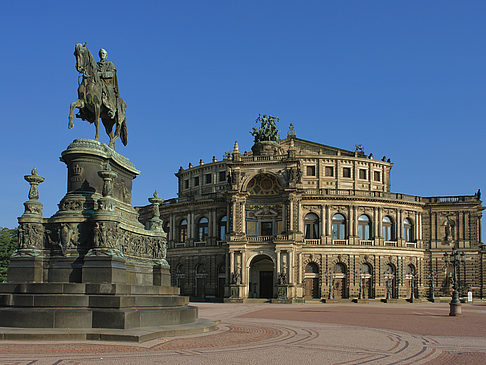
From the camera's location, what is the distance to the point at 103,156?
2014cm

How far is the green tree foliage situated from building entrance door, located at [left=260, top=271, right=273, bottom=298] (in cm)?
3013

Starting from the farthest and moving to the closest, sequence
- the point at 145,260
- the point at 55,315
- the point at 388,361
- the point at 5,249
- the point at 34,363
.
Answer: the point at 5,249
the point at 145,260
the point at 55,315
the point at 388,361
the point at 34,363

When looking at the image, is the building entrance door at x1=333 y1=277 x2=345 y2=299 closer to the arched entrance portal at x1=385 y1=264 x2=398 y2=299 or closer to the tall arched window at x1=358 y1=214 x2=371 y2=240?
the arched entrance portal at x1=385 y1=264 x2=398 y2=299

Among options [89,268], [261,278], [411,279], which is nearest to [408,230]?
[411,279]

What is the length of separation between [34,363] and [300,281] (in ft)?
194

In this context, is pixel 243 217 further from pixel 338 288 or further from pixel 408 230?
pixel 408 230

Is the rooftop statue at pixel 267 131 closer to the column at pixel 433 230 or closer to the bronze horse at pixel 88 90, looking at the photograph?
the column at pixel 433 230

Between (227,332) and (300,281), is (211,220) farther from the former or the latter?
(227,332)

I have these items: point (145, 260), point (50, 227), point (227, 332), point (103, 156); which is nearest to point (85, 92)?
→ point (103, 156)

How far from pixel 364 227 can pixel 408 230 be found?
7.69 m

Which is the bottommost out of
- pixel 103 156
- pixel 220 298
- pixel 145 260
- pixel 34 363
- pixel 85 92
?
pixel 220 298

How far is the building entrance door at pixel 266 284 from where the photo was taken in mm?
73562

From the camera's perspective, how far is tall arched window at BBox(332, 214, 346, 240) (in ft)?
246

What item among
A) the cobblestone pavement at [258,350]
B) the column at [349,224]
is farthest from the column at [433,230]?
the cobblestone pavement at [258,350]
